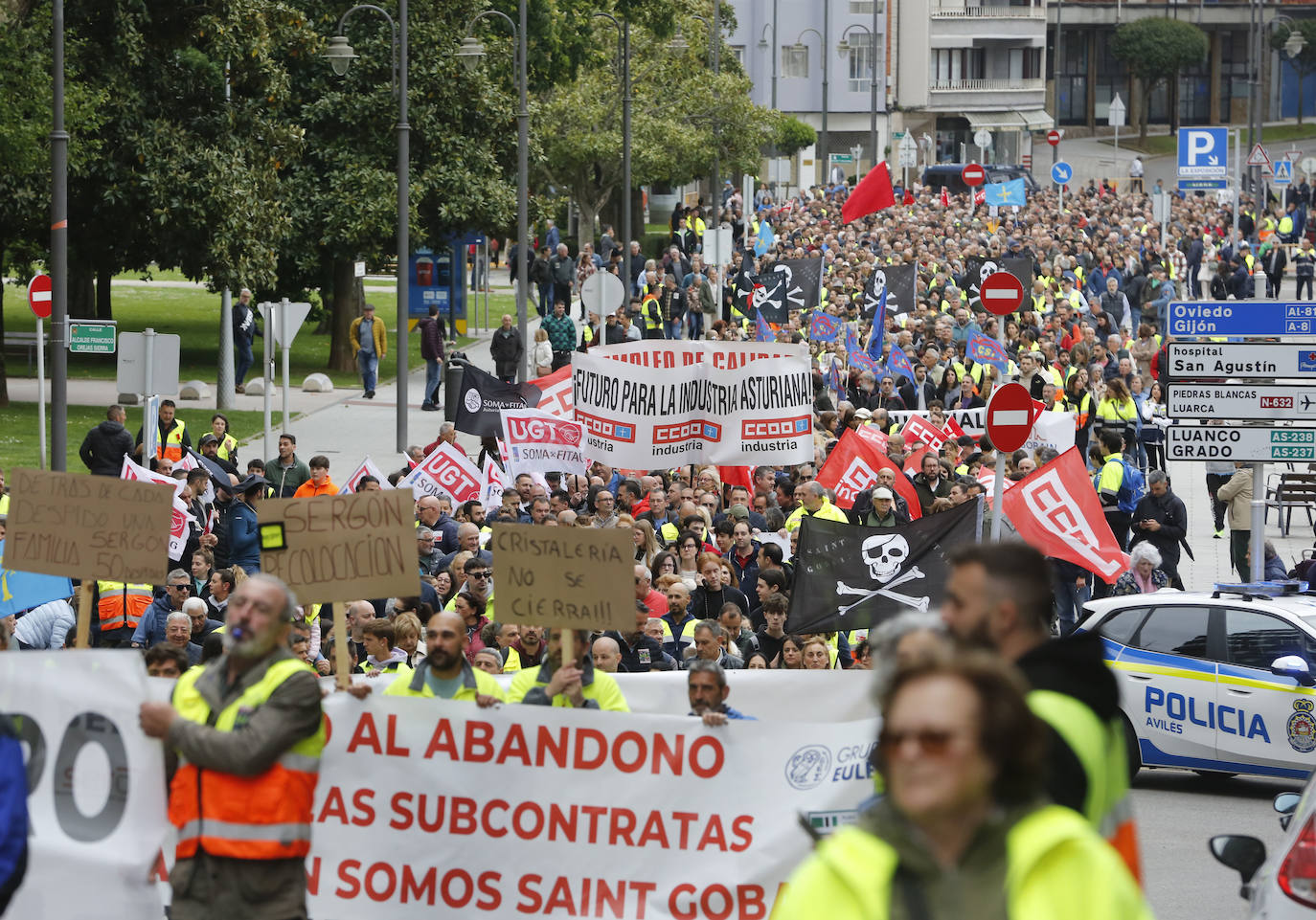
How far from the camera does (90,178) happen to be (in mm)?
29594

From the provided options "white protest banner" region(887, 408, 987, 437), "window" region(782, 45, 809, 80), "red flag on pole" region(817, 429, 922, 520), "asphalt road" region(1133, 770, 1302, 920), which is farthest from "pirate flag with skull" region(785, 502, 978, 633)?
"window" region(782, 45, 809, 80)

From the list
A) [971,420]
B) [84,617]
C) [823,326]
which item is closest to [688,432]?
[971,420]

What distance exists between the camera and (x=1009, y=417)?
15.4 m

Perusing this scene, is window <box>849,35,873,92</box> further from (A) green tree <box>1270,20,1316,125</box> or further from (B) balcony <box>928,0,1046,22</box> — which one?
(A) green tree <box>1270,20,1316,125</box>

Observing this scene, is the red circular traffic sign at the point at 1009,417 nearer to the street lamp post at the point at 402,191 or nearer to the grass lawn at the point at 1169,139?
the street lamp post at the point at 402,191

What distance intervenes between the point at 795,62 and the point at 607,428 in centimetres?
9099

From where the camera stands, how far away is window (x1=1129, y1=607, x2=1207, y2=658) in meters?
12.8

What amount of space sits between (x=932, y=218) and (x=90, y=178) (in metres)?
31.6

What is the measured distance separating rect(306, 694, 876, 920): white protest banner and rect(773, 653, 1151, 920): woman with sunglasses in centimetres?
463

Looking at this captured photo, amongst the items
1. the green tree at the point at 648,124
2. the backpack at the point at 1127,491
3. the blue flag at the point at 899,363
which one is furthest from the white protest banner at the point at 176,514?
the green tree at the point at 648,124

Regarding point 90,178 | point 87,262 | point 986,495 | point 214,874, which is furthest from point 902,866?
point 87,262

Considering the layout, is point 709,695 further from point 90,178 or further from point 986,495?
point 90,178

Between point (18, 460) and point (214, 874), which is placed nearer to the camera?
point (214, 874)

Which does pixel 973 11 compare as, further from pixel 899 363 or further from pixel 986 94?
pixel 899 363
